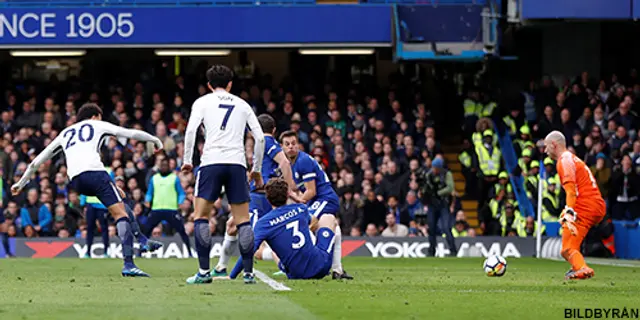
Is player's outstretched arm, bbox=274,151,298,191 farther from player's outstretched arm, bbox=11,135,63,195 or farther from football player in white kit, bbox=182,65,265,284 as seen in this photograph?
player's outstretched arm, bbox=11,135,63,195

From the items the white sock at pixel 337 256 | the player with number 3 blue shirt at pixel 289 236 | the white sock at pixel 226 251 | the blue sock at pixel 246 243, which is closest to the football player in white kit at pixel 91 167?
the white sock at pixel 226 251

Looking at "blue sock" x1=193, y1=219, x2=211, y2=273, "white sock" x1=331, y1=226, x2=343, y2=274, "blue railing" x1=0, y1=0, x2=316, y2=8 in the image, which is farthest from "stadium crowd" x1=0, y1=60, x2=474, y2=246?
"blue sock" x1=193, y1=219, x2=211, y2=273

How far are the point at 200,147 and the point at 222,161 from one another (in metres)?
16.5

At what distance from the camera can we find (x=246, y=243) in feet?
44.9

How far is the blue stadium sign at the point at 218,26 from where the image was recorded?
3147cm

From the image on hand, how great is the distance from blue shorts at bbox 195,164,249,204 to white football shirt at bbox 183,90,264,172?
6cm

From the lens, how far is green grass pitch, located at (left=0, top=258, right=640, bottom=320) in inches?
413

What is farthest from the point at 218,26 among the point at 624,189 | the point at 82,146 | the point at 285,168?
the point at 285,168

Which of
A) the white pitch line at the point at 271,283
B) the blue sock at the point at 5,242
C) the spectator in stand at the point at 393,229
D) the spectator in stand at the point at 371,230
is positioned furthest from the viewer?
the spectator in stand at the point at 371,230

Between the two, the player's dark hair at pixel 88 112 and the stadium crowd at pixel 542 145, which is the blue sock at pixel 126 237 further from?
the stadium crowd at pixel 542 145

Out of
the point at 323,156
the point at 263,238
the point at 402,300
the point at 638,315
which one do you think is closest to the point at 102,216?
the point at 323,156

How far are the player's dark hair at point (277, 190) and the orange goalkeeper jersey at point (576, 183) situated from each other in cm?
346

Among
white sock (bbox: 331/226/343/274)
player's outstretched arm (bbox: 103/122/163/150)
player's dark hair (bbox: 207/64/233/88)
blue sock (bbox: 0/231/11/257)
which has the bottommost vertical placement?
blue sock (bbox: 0/231/11/257)

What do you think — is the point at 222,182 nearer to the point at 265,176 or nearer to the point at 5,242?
the point at 265,176
